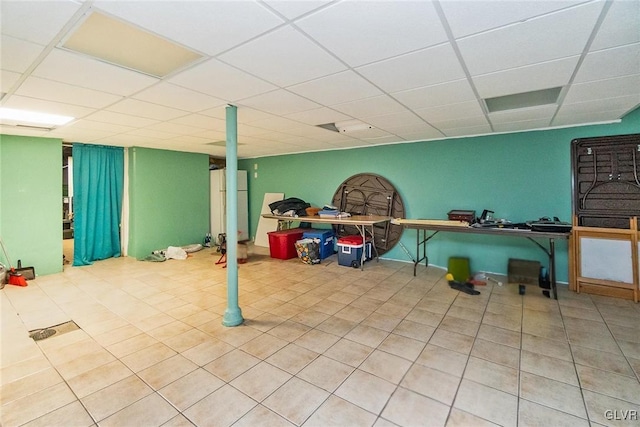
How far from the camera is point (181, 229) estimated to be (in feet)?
22.5

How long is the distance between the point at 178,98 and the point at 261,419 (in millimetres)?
2902

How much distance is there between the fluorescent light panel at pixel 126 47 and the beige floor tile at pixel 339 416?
2.58 metres

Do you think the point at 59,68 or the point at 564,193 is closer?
the point at 59,68

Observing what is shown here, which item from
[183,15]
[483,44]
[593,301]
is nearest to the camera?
[183,15]

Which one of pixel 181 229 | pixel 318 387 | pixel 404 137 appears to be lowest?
pixel 318 387

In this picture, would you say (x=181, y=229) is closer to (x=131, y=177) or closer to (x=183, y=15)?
(x=131, y=177)

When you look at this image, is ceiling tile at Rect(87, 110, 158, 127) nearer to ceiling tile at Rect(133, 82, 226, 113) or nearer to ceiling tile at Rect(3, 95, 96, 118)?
ceiling tile at Rect(3, 95, 96, 118)

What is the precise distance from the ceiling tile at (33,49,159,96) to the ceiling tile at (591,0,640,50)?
3117 millimetres

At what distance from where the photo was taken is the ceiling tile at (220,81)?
2256mm

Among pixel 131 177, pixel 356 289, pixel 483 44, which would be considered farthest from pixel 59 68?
pixel 131 177

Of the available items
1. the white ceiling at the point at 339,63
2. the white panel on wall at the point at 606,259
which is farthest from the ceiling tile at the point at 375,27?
the white panel on wall at the point at 606,259

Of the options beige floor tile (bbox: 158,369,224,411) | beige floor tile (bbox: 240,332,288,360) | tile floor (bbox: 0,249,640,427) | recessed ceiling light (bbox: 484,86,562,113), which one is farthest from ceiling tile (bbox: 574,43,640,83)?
beige floor tile (bbox: 158,369,224,411)

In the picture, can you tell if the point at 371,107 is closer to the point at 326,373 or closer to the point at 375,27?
the point at 375,27

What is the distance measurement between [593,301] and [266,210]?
646 cm
